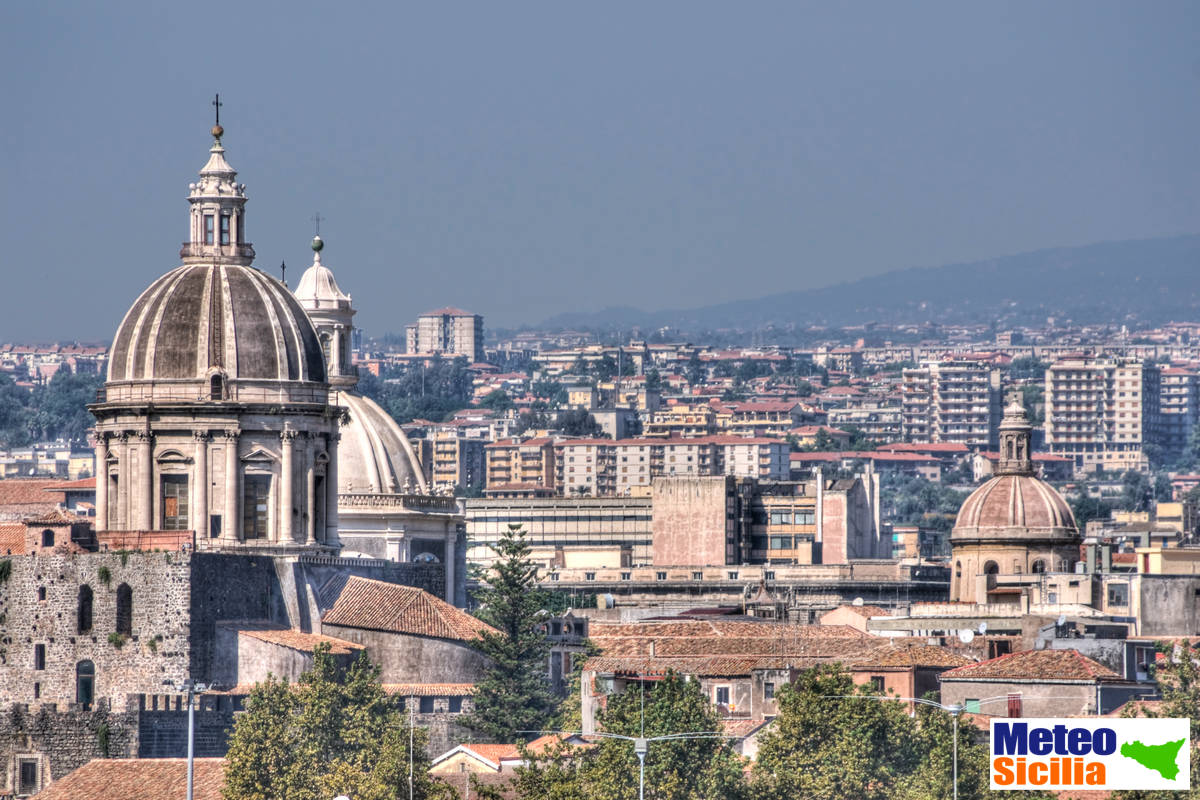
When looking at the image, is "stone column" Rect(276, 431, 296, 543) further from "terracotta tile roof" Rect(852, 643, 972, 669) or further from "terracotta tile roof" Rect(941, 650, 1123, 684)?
"terracotta tile roof" Rect(941, 650, 1123, 684)

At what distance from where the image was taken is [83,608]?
318 feet

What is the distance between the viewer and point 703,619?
12369 cm

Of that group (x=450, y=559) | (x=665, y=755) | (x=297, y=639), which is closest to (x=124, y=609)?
(x=297, y=639)

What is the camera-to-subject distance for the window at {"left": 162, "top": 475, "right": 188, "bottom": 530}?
103m

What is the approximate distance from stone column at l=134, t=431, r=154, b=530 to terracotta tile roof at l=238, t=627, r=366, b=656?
5.39 m

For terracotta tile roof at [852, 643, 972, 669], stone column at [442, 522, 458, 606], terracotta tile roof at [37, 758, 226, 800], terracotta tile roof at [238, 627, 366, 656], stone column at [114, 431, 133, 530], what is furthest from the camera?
stone column at [442, 522, 458, 606]

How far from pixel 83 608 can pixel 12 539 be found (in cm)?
825

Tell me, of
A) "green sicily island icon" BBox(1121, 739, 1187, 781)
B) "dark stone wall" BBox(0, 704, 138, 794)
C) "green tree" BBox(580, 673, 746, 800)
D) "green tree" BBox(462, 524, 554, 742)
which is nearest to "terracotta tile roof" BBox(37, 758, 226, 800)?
"dark stone wall" BBox(0, 704, 138, 794)

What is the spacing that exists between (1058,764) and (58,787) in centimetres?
2864

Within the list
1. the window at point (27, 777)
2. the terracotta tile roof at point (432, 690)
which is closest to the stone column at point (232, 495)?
the terracotta tile roof at point (432, 690)

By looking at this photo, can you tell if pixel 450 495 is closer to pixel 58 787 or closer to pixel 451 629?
pixel 451 629

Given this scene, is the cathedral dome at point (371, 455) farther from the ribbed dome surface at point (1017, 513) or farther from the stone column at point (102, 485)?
the ribbed dome surface at point (1017, 513)

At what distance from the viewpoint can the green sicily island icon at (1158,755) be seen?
7025cm

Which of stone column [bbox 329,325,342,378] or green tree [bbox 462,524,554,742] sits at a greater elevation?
stone column [bbox 329,325,342,378]
